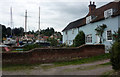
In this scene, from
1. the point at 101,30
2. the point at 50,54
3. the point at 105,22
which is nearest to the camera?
the point at 50,54

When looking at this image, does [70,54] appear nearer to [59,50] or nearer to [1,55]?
[59,50]

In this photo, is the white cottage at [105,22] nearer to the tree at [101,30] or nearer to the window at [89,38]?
the window at [89,38]

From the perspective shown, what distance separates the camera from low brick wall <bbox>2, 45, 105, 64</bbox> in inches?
368

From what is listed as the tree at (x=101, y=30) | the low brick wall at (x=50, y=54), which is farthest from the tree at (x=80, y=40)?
the low brick wall at (x=50, y=54)

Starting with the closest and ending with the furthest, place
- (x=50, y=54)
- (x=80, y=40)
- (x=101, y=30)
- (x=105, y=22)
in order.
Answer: (x=50, y=54), (x=105, y=22), (x=101, y=30), (x=80, y=40)

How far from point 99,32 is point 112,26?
6.30ft

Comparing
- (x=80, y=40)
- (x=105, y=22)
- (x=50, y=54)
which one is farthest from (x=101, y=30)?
(x=50, y=54)

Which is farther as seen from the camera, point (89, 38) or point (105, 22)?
point (89, 38)

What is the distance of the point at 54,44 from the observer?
16.9 m

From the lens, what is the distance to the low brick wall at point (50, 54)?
9359 millimetres

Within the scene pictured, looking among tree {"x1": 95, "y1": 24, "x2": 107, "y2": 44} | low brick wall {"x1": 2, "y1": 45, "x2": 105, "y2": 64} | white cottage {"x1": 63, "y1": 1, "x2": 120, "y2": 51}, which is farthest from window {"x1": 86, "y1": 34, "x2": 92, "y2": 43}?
low brick wall {"x1": 2, "y1": 45, "x2": 105, "y2": 64}

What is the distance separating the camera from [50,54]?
10227 mm

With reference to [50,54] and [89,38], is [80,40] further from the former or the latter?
[50,54]

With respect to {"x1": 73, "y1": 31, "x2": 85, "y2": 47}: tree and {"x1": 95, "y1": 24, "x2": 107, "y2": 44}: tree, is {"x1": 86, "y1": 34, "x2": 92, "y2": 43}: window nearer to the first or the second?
{"x1": 73, "y1": 31, "x2": 85, "y2": 47}: tree
